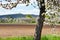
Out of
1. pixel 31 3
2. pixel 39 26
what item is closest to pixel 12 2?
pixel 31 3

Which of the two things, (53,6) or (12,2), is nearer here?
(53,6)

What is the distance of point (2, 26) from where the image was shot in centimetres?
1585

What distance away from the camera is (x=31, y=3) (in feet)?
19.4

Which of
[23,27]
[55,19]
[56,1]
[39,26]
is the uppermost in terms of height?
[56,1]

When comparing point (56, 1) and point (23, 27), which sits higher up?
point (56, 1)

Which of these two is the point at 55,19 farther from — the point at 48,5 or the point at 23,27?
the point at 23,27

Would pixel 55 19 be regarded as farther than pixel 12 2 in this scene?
No

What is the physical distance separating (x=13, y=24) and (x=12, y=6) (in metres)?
9.67

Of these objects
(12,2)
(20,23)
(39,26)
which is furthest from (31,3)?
(20,23)

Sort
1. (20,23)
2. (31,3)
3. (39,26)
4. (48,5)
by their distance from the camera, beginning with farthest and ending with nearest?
(20,23), (39,26), (31,3), (48,5)

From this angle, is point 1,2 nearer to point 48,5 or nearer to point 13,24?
point 48,5

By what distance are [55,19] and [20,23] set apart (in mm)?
10278

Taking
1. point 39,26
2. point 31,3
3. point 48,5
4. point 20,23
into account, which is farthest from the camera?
point 20,23

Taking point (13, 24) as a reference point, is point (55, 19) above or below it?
above
